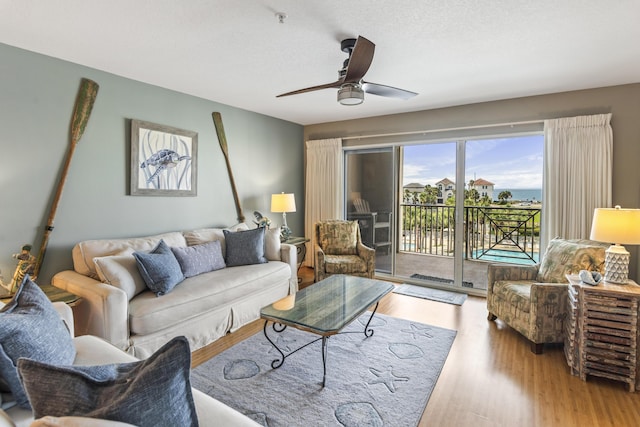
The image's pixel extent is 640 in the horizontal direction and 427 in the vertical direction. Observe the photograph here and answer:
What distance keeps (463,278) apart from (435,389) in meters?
2.53

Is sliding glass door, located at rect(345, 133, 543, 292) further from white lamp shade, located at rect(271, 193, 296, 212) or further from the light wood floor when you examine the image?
the light wood floor

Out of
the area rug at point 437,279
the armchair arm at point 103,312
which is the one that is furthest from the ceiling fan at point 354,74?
the area rug at point 437,279

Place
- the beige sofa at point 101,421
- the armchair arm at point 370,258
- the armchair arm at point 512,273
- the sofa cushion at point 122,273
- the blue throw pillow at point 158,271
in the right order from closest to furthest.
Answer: the beige sofa at point 101,421 → the sofa cushion at point 122,273 → the blue throw pillow at point 158,271 → the armchair arm at point 512,273 → the armchair arm at point 370,258

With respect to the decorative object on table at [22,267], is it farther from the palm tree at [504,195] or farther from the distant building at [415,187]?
the palm tree at [504,195]

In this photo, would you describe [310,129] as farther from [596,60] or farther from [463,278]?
[596,60]

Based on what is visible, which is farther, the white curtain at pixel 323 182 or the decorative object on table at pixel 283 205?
the white curtain at pixel 323 182

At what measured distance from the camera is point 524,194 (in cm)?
414

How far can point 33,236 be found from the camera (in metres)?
2.69

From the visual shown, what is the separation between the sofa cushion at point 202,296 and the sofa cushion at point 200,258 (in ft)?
0.25

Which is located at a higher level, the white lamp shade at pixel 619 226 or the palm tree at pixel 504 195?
the palm tree at pixel 504 195

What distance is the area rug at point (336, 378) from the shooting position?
6.38 ft

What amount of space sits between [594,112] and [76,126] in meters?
5.12

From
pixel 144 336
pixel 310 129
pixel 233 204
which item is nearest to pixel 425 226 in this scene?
pixel 310 129

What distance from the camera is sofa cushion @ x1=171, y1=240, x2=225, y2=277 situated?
3.07 metres
